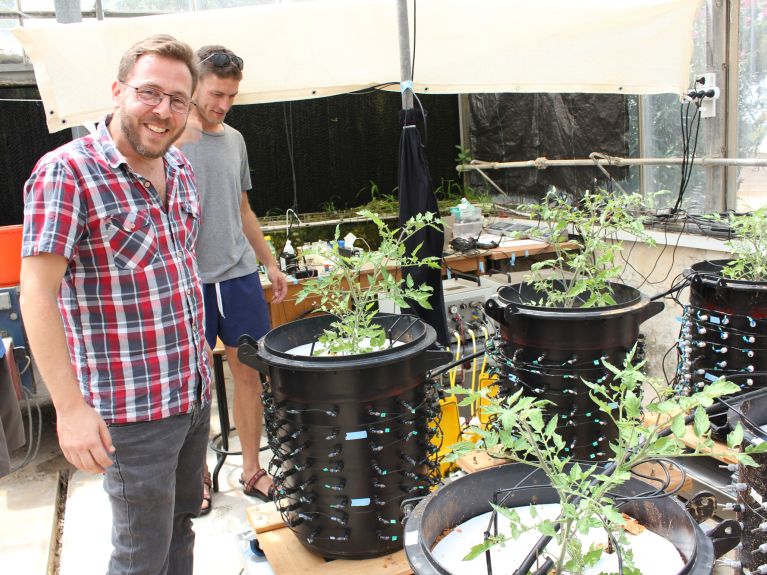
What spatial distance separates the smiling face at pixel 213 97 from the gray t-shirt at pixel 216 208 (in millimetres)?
88

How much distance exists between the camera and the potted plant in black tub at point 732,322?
86.9 inches

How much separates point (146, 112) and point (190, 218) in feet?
1.23

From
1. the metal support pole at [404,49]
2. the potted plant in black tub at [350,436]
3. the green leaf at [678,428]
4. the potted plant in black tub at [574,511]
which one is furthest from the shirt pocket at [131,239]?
the metal support pole at [404,49]

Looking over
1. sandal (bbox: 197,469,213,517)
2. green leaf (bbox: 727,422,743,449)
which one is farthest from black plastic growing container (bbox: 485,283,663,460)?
sandal (bbox: 197,469,213,517)

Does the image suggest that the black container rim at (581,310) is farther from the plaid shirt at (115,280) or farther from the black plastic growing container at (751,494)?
the plaid shirt at (115,280)

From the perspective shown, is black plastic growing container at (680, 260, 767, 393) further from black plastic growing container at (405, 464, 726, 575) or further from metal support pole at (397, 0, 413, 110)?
metal support pole at (397, 0, 413, 110)

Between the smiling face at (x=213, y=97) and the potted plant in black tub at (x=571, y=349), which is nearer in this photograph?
the potted plant in black tub at (x=571, y=349)

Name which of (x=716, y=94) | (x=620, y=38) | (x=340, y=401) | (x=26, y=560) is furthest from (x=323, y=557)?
(x=716, y=94)

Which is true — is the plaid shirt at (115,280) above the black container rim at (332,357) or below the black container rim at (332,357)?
above

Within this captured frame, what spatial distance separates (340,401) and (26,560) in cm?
207

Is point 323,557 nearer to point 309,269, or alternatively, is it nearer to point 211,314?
point 211,314

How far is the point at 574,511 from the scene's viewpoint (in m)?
1.07

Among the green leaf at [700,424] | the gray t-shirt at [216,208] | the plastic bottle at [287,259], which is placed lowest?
the plastic bottle at [287,259]

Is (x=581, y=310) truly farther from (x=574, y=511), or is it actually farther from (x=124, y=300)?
(x=124, y=300)
